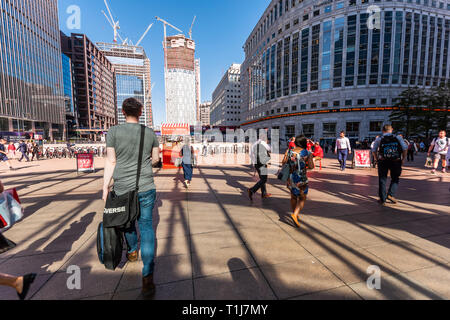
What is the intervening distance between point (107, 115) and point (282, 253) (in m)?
118

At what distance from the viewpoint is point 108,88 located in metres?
104

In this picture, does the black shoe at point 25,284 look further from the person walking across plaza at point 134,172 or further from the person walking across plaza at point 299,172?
the person walking across plaza at point 299,172

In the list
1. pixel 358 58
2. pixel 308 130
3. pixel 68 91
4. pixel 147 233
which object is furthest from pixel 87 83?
pixel 147 233

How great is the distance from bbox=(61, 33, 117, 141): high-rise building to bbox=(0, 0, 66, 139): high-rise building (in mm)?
15684

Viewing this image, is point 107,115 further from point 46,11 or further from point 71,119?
point 46,11

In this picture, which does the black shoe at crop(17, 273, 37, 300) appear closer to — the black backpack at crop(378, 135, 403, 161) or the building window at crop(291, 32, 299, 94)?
the black backpack at crop(378, 135, 403, 161)

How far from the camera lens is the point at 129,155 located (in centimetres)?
215

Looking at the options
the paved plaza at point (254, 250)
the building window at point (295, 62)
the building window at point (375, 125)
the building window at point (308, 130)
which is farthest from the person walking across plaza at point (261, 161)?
the building window at point (295, 62)

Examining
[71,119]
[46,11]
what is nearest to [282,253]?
[46,11]

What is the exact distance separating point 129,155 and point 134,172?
0.65 feet

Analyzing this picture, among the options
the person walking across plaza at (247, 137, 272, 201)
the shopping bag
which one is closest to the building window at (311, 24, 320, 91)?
the person walking across plaza at (247, 137, 272, 201)

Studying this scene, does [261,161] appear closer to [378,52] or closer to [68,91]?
[378,52]

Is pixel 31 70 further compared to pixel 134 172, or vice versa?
pixel 31 70

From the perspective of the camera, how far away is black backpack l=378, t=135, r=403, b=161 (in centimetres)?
477
